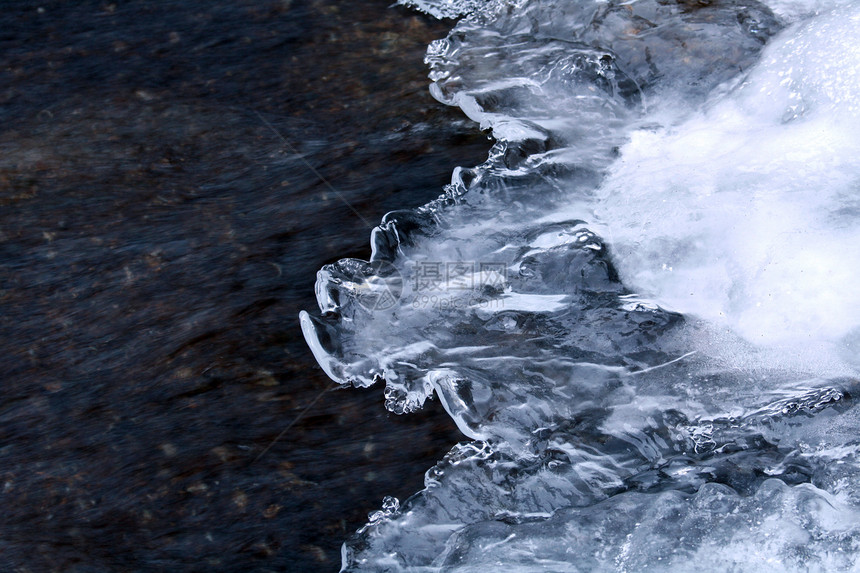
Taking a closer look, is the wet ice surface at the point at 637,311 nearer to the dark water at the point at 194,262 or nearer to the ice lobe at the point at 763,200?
the ice lobe at the point at 763,200

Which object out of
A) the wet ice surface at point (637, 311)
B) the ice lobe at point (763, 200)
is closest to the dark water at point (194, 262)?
the wet ice surface at point (637, 311)

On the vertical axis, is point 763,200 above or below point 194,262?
above

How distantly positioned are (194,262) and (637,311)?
1708 millimetres

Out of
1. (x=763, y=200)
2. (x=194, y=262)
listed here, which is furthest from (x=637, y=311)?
(x=194, y=262)

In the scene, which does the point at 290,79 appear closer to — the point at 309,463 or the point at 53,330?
the point at 53,330

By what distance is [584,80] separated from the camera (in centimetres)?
285

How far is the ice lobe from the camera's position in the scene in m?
2.44

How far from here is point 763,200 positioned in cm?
255

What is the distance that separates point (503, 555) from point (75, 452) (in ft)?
5.03

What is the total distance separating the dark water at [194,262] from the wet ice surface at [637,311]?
0.15 m

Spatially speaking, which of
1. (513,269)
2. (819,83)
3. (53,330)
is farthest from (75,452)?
(819,83)

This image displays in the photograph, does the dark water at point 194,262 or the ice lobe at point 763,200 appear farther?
the ice lobe at point 763,200

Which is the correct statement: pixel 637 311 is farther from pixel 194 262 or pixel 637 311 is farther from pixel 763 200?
pixel 194 262

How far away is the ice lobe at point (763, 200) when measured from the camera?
2.44 m
